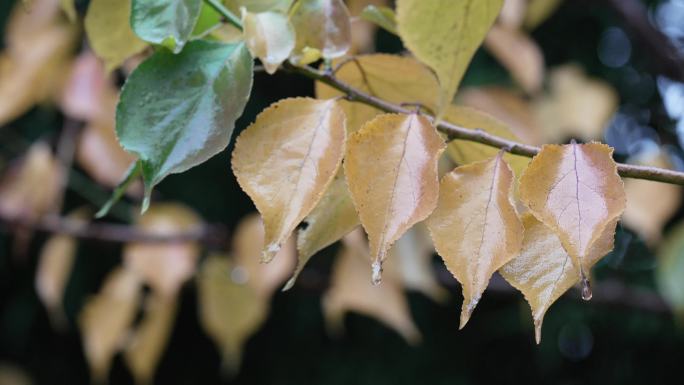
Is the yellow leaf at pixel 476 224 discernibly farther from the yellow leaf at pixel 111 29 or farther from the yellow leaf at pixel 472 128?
the yellow leaf at pixel 111 29

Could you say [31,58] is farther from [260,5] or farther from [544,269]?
[544,269]

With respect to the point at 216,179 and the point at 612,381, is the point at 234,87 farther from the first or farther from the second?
the point at 612,381

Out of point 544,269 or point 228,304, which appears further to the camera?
point 228,304

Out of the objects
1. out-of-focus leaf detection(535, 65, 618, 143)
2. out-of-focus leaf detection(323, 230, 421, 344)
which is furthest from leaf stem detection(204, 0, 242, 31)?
out-of-focus leaf detection(535, 65, 618, 143)

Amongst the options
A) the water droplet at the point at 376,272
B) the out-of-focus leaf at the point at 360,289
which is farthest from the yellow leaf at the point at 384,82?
the out-of-focus leaf at the point at 360,289

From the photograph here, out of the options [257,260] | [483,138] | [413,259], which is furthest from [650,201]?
[483,138]

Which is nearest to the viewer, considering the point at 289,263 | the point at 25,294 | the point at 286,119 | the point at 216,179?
the point at 286,119

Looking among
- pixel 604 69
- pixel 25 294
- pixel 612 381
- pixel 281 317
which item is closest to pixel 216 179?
pixel 281 317
